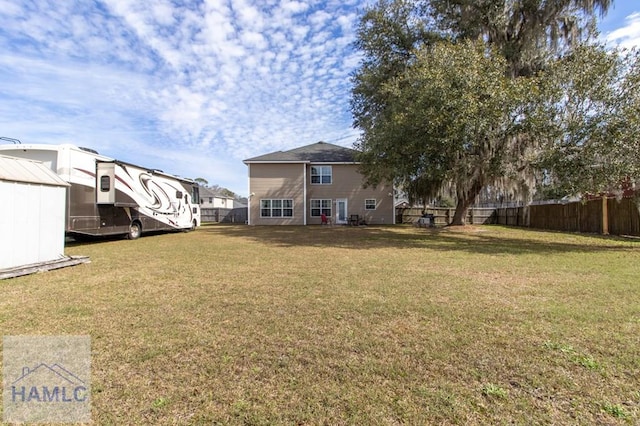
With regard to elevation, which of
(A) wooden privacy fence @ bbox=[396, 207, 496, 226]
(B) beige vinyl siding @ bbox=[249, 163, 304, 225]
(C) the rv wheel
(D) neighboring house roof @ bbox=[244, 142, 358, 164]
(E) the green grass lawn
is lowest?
(E) the green grass lawn

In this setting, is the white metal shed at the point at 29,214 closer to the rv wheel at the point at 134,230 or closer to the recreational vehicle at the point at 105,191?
the recreational vehicle at the point at 105,191

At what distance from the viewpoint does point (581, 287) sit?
5438 mm

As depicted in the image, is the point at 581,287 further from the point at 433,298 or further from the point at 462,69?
the point at 462,69

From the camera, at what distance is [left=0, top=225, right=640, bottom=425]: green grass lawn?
90.9 inches

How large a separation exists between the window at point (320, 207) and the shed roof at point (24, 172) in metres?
18.0

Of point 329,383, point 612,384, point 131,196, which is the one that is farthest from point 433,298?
point 131,196

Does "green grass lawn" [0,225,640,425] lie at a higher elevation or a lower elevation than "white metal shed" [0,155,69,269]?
lower

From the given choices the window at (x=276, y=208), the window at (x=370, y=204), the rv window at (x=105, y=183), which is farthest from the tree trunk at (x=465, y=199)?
the rv window at (x=105, y=183)

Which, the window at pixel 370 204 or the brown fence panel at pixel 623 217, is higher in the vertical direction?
the window at pixel 370 204

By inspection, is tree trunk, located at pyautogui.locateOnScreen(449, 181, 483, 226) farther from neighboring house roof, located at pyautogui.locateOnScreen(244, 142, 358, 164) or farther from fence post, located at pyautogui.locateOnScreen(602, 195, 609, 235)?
neighboring house roof, located at pyautogui.locateOnScreen(244, 142, 358, 164)

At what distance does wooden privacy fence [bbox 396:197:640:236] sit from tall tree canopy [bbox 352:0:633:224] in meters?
3.83

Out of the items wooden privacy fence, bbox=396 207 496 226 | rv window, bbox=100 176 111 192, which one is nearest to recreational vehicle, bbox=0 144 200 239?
rv window, bbox=100 176 111 192

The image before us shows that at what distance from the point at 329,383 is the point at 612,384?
2.09 metres

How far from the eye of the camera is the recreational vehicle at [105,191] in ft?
33.0
